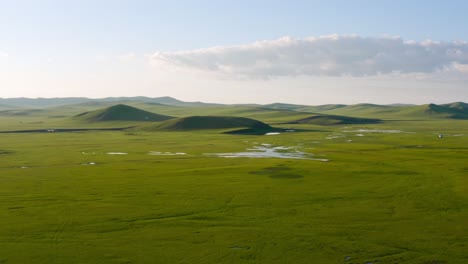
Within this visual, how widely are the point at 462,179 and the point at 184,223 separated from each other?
40503mm

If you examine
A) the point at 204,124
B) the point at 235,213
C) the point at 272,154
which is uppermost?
the point at 204,124

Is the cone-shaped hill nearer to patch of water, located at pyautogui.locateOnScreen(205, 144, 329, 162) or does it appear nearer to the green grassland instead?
patch of water, located at pyautogui.locateOnScreen(205, 144, 329, 162)

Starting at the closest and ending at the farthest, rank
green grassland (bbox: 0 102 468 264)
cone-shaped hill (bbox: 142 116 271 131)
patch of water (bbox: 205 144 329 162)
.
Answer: green grassland (bbox: 0 102 468 264) → patch of water (bbox: 205 144 329 162) → cone-shaped hill (bbox: 142 116 271 131)

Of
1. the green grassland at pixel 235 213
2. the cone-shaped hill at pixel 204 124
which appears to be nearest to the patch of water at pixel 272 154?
the green grassland at pixel 235 213

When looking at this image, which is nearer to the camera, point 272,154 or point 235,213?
point 235,213

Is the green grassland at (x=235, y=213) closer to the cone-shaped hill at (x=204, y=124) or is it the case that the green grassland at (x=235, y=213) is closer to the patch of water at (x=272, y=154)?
the patch of water at (x=272, y=154)

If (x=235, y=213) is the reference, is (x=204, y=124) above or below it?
above

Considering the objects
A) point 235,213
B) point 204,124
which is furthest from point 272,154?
point 204,124

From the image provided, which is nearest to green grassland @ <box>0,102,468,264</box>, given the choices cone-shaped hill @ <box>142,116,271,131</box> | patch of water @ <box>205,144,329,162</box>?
patch of water @ <box>205,144,329,162</box>

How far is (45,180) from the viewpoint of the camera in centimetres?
6234

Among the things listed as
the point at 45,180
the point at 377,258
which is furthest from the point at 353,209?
the point at 45,180

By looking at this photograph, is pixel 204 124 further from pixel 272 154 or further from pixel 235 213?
pixel 235 213

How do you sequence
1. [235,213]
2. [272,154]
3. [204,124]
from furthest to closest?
[204,124] < [272,154] < [235,213]

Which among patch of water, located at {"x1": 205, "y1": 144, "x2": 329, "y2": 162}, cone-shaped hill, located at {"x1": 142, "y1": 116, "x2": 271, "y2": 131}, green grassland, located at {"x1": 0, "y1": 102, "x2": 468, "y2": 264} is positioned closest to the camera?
green grassland, located at {"x1": 0, "y1": 102, "x2": 468, "y2": 264}
